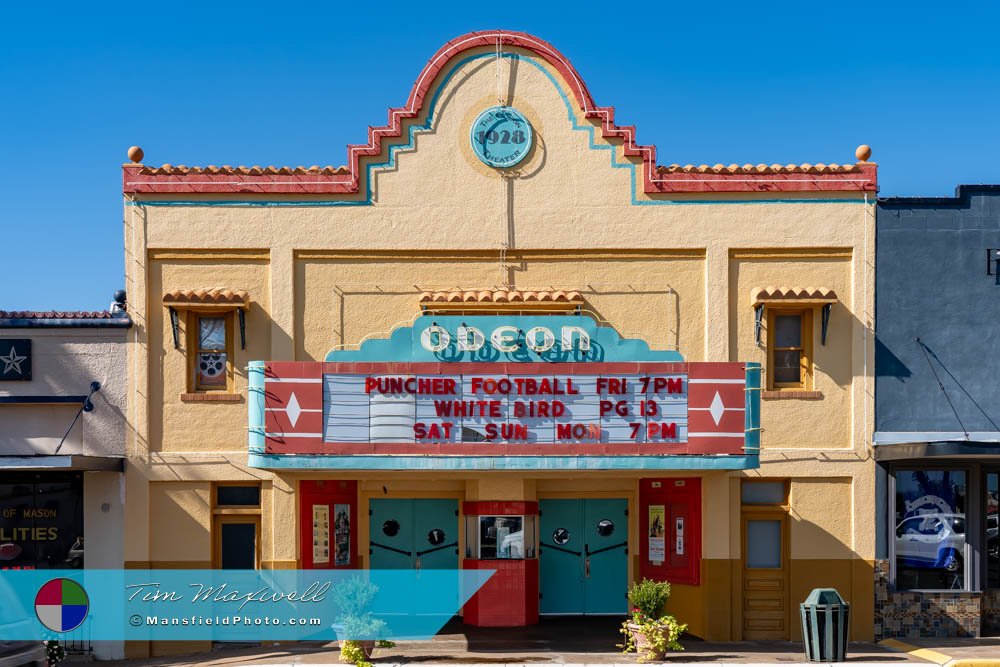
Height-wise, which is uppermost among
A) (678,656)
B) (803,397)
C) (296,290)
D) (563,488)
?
(296,290)

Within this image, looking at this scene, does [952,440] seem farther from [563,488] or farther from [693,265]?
[563,488]

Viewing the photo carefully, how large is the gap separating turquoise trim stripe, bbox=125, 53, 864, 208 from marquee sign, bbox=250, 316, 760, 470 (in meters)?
3.84

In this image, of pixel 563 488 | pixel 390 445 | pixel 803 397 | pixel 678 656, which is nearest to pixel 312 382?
pixel 390 445

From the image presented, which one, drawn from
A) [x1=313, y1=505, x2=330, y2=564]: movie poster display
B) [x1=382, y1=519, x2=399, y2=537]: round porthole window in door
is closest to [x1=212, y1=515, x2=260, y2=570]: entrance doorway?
[x1=313, y1=505, x2=330, y2=564]: movie poster display

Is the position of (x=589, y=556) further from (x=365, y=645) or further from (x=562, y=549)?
(x=365, y=645)

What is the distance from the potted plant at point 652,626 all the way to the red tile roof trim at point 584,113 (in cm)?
746

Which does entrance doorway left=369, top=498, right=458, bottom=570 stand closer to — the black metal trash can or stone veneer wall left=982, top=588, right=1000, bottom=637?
the black metal trash can

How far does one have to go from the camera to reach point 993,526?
20.4 meters

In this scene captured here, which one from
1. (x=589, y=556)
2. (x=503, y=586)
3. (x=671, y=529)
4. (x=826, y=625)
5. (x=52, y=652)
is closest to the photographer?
(x=826, y=625)

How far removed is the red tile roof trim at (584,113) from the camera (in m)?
20.4

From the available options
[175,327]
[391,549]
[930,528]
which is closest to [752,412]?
[930,528]

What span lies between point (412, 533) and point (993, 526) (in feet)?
37.1

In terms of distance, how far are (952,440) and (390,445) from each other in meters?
10.4

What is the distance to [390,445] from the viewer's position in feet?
59.4
